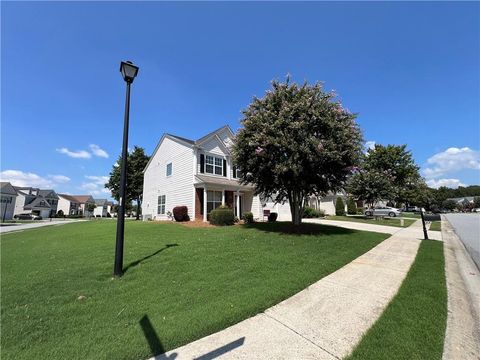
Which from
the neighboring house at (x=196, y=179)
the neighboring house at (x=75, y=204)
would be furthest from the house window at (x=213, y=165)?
the neighboring house at (x=75, y=204)

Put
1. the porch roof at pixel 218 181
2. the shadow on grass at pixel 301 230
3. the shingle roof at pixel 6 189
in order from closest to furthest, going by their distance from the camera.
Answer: the shadow on grass at pixel 301 230 < the porch roof at pixel 218 181 < the shingle roof at pixel 6 189

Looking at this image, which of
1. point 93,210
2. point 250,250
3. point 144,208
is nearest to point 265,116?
point 250,250

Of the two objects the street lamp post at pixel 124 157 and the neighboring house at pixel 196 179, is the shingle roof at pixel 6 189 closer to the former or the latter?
the neighboring house at pixel 196 179

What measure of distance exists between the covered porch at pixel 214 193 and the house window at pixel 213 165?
70 cm

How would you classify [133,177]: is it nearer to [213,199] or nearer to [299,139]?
[213,199]

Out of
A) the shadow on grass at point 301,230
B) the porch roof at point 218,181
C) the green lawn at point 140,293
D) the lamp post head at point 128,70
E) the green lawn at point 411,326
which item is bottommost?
the green lawn at point 411,326

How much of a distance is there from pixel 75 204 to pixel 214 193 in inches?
2986

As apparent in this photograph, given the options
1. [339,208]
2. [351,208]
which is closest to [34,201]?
[339,208]

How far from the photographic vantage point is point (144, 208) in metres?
26.8

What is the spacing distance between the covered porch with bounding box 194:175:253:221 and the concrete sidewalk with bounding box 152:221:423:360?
1405cm

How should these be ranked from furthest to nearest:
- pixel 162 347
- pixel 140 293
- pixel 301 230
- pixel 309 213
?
pixel 309 213
pixel 301 230
pixel 140 293
pixel 162 347

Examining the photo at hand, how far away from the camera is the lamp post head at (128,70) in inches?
239

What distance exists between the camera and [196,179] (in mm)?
19391

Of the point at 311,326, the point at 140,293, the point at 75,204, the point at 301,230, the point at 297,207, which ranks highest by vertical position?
the point at 75,204
